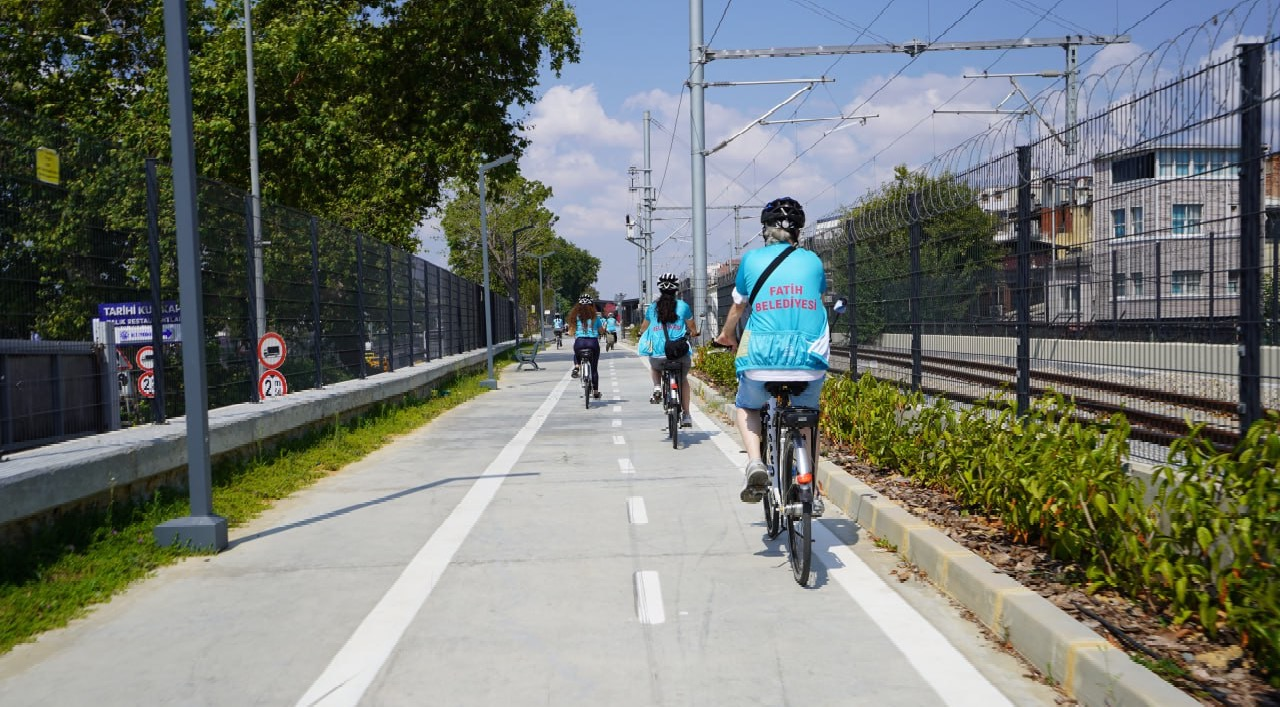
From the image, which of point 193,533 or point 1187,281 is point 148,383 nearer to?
point 193,533

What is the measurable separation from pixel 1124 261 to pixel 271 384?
28.3ft

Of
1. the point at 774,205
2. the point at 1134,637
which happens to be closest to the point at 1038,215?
the point at 774,205

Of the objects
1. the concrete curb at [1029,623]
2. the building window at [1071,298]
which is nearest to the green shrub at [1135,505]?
the concrete curb at [1029,623]

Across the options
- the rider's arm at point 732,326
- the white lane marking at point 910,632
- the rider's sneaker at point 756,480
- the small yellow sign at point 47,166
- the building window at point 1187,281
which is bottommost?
the white lane marking at point 910,632

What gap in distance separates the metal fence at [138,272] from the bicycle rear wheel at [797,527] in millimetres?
3870

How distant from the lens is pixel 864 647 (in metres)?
4.64

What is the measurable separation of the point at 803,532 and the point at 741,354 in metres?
1.07

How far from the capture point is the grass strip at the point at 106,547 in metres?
5.37

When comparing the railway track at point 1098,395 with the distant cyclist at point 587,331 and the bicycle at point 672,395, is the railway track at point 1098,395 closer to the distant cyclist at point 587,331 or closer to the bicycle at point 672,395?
the bicycle at point 672,395

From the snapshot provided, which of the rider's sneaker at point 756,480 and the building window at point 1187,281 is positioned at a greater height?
the building window at point 1187,281

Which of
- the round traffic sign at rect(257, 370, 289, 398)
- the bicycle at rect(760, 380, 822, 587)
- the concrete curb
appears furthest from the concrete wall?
the concrete curb

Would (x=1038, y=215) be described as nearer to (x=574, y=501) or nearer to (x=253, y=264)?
(x=574, y=501)

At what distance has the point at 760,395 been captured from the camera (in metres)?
6.21

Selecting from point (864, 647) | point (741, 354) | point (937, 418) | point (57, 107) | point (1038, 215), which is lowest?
point (864, 647)
